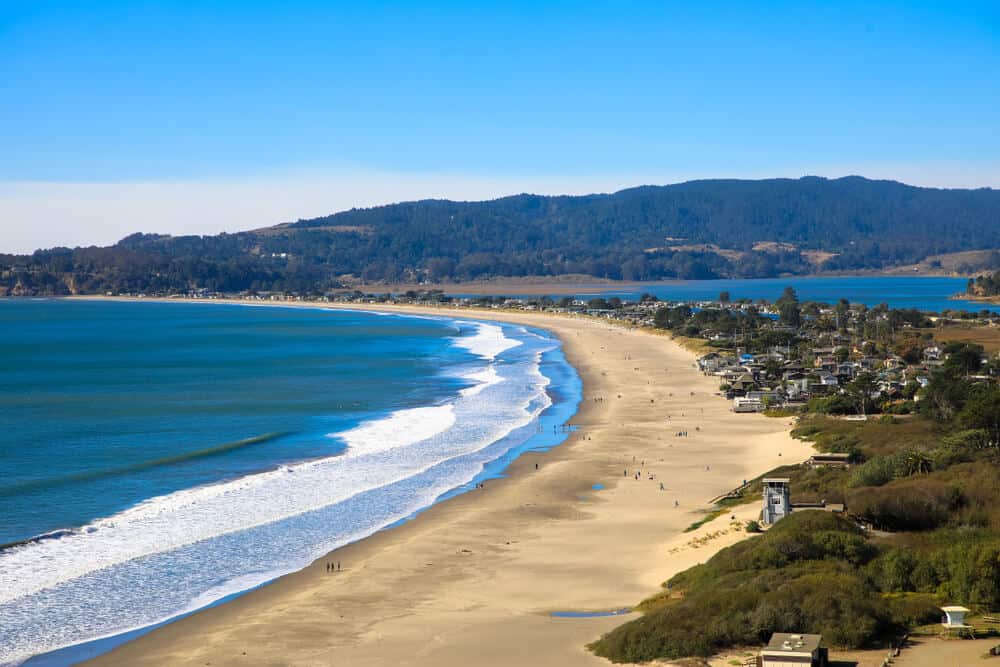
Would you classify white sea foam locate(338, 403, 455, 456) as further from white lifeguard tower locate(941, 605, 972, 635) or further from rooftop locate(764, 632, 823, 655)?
white lifeguard tower locate(941, 605, 972, 635)

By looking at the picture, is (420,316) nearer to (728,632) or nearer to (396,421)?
(396,421)

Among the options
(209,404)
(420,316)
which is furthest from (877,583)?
(420,316)

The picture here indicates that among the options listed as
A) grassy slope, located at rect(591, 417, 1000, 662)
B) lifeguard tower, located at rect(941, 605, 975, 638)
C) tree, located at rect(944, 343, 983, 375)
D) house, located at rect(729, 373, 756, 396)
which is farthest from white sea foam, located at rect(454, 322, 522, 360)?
lifeguard tower, located at rect(941, 605, 975, 638)

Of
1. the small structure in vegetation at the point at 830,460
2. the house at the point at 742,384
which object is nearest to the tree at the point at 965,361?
the house at the point at 742,384

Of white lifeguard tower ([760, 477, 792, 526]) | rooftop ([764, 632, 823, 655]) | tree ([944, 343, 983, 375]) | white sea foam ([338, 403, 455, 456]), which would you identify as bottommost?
white sea foam ([338, 403, 455, 456])

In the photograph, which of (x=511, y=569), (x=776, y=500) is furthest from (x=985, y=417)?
(x=511, y=569)

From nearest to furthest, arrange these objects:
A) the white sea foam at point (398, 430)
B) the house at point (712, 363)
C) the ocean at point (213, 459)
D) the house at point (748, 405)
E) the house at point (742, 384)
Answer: the ocean at point (213, 459) → the white sea foam at point (398, 430) → the house at point (748, 405) → the house at point (742, 384) → the house at point (712, 363)

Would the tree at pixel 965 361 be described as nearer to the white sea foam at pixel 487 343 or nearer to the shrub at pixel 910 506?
the shrub at pixel 910 506
